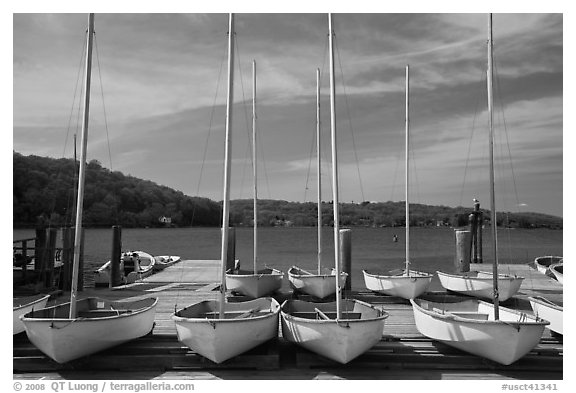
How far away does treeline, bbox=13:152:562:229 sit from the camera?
61.8ft

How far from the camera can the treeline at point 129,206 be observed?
61.8 feet

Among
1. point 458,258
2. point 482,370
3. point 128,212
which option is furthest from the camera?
point 128,212

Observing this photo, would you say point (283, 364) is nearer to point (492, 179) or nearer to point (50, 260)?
point (492, 179)

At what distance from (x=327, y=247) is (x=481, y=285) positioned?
50.7 metres

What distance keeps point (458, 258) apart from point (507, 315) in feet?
24.0

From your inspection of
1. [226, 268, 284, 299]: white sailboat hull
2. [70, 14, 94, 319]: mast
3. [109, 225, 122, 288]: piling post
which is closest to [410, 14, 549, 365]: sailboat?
[226, 268, 284, 299]: white sailboat hull

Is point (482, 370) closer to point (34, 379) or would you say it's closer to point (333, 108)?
point (333, 108)

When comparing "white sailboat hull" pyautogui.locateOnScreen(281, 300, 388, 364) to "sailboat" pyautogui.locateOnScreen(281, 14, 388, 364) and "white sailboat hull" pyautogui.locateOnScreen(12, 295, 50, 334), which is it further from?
"white sailboat hull" pyautogui.locateOnScreen(12, 295, 50, 334)

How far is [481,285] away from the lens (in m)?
12.6

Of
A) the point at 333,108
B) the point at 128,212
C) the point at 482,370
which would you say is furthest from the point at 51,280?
the point at 128,212

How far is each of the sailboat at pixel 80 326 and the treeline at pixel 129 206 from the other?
270cm

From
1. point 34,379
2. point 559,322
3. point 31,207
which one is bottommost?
point 34,379

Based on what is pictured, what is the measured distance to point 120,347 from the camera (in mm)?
8328
